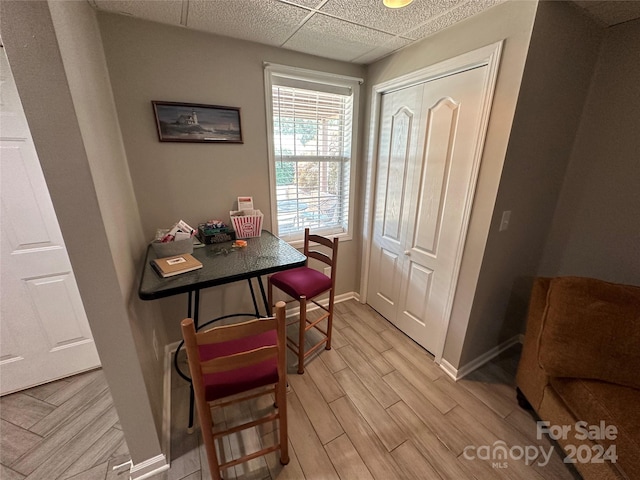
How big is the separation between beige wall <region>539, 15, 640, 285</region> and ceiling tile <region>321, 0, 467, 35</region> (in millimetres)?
1077

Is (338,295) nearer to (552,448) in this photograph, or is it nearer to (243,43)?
(552,448)

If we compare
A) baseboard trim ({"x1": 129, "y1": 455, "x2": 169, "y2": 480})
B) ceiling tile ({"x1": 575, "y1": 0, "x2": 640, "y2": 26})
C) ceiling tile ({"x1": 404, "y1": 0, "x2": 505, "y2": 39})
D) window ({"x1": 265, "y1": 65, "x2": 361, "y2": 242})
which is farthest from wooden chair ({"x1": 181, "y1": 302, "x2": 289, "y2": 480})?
ceiling tile ({"x1": 575, "y1": 0, "x2": 640, "y2": 26})

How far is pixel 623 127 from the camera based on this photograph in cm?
149

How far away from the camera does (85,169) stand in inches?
32.1

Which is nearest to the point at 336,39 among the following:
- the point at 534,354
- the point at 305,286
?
the point at 305,286

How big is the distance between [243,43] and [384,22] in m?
0.93

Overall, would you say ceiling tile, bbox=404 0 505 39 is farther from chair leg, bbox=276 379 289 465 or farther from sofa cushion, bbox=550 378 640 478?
chair leg, bbox=276 379 289 465

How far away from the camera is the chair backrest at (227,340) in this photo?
85 centimetres

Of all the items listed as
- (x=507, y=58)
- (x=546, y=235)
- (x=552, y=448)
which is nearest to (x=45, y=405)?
(x=552, y=448)

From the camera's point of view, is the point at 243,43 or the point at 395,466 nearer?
the point at 395,466

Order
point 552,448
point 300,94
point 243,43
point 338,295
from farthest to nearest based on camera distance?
1. point 338,295
2. point 300,94
3. point 243,43
4. point 552,448

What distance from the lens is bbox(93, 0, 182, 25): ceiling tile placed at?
124 centimetres

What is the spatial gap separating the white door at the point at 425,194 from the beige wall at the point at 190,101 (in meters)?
0.77

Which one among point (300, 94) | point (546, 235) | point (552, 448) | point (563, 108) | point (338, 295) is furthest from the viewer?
point (338, 295)
